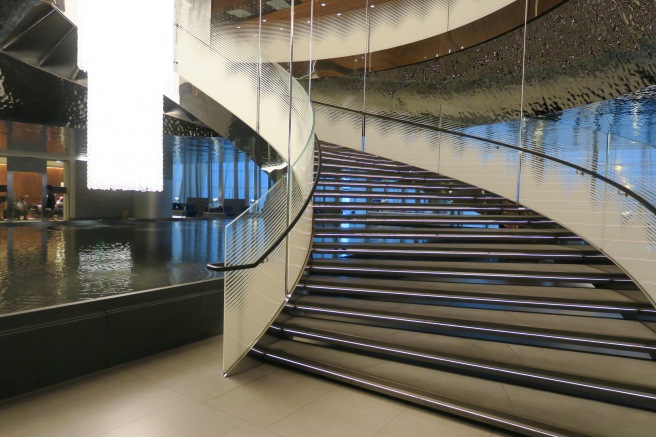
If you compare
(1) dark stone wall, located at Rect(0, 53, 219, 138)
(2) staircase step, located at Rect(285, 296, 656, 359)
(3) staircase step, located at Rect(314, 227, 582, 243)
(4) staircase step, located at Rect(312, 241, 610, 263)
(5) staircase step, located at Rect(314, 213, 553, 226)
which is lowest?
(2) staircase step, located at Rect(285, 296, 656, 359)

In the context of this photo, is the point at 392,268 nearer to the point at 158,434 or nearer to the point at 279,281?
the point at 279,281

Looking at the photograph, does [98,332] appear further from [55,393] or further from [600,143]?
[600,143]

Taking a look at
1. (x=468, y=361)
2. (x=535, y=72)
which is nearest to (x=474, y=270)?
(x=468, y=361)

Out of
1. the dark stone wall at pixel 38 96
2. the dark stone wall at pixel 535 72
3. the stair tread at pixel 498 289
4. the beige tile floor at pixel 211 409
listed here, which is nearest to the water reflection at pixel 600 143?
the dark stone wall at pixel 535 72

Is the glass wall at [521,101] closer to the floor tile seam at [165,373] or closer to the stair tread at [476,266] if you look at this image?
the stair tread at [476,266]

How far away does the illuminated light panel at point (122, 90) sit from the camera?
280 cm

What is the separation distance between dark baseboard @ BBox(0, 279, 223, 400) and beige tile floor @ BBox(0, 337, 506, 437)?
5.2 inches

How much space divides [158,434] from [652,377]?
338 centimetres

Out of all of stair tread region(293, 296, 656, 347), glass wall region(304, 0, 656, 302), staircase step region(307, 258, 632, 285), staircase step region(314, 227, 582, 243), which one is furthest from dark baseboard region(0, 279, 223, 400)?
glass wall region(304, 0, 656, 302)

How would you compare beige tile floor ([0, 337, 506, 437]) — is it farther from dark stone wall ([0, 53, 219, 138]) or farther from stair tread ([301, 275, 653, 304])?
dark stone wall ([0, 53, 219, 138])

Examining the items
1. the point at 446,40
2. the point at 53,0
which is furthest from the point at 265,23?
the point at 53,0

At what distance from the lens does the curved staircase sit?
103 inches

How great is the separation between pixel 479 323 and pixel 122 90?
339 cm

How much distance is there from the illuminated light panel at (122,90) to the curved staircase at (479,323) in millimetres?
2077
